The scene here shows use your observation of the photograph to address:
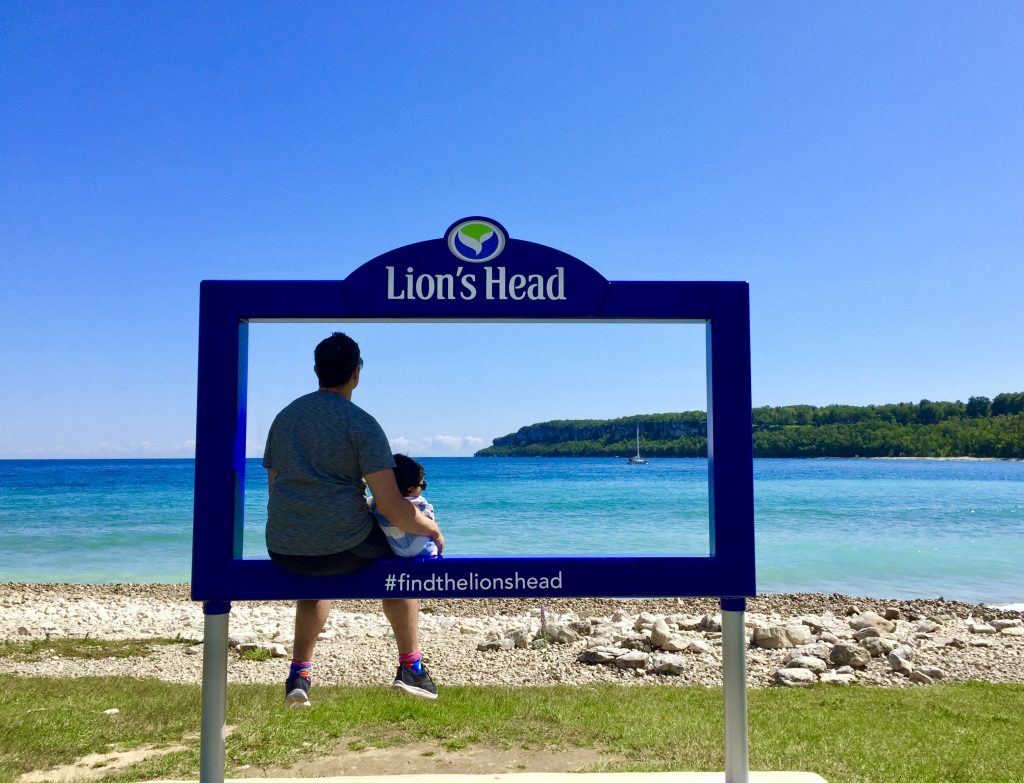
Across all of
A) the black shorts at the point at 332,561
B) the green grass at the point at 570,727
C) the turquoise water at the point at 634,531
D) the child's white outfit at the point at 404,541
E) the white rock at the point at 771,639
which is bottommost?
the turquoise water at the point at 634,531

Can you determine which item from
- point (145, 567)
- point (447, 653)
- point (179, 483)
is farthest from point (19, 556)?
point (179, 483)

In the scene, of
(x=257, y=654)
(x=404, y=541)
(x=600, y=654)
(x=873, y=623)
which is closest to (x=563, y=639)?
(x=600, y=654)

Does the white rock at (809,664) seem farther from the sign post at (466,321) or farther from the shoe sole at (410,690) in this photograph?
the shoe sole at (410,690)

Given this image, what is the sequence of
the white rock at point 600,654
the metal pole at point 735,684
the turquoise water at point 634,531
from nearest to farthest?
the metal pole at point 735,684 → the white rock at point 600,654 → the turquoise water at point 634,531

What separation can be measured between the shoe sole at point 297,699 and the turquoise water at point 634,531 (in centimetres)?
82

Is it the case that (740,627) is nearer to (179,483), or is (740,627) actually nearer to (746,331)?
(746,331)

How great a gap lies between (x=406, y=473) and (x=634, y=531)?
60.7 ft

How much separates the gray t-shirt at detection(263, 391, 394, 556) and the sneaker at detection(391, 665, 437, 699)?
0.74m

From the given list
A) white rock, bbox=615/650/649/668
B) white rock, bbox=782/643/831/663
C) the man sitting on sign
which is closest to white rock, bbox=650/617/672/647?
white rock, bbox=615/650/649/668

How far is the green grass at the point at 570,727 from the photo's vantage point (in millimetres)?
4570

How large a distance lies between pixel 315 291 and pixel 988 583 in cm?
2022

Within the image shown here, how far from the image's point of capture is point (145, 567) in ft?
74.1

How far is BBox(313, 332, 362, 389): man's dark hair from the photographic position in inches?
133

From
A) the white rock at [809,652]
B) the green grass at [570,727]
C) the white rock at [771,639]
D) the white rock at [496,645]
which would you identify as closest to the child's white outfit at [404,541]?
the green grass at [570,727]
